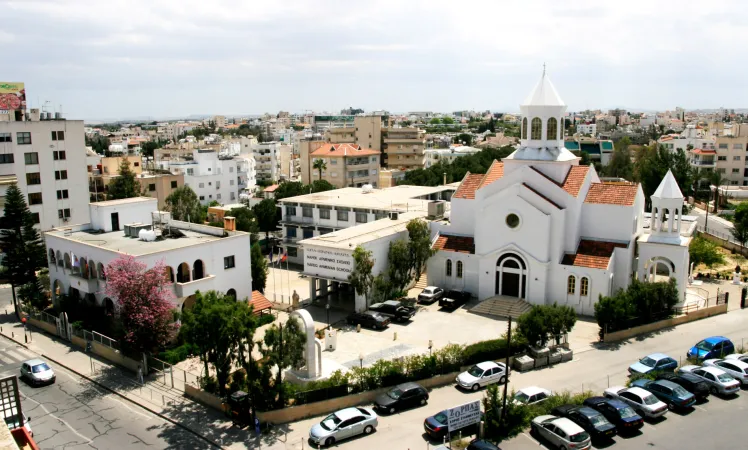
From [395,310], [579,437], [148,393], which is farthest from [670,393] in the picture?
[148,393]

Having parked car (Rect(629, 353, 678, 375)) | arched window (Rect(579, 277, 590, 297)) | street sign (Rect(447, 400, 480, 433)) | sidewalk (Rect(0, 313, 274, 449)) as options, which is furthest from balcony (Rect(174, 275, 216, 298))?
parked car (Rect(629, 353, 678, 375))

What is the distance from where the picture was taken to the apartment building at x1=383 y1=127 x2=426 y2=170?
11900 centimetres

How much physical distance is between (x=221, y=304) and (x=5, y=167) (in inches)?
1588

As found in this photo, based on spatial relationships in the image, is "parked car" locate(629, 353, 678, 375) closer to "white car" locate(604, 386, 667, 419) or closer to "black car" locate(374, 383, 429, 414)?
"white car" locate(604, 386, 667, 419)

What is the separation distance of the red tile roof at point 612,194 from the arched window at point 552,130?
14.5 ft

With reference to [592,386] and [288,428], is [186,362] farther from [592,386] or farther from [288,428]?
[592,386]

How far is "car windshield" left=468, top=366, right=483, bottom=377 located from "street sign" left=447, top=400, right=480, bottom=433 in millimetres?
4626

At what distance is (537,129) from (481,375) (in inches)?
863

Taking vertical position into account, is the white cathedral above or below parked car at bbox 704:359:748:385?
above

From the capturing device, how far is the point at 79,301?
39031mm

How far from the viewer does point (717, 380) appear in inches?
1115

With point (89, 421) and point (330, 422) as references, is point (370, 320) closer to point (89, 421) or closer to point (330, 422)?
point (330, 422)

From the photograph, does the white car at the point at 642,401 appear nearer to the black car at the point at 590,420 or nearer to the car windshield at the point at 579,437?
the black car at the point at 590,420

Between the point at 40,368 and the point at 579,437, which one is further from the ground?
the point at 579,437
